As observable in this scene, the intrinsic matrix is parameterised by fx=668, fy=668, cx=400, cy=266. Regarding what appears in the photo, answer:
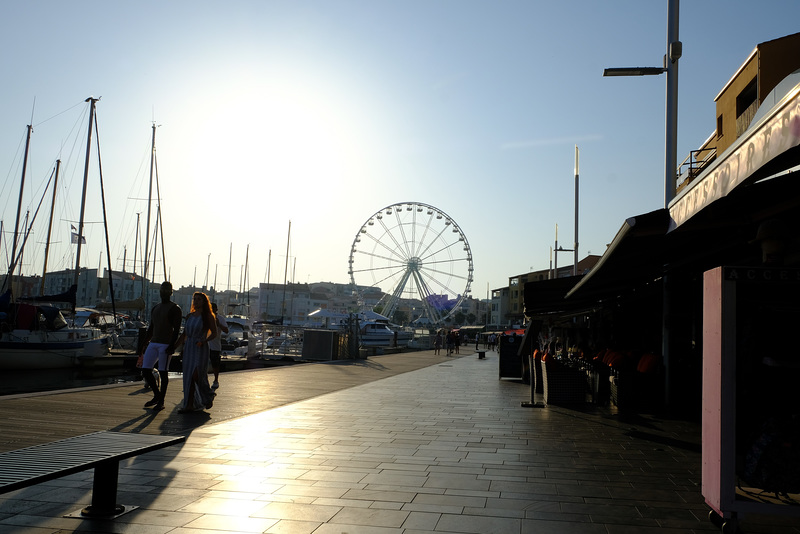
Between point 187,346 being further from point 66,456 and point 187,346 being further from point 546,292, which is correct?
point 546,292

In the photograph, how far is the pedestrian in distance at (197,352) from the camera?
361 inches

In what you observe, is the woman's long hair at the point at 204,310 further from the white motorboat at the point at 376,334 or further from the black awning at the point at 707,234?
the white motorboat at the point at 376,334

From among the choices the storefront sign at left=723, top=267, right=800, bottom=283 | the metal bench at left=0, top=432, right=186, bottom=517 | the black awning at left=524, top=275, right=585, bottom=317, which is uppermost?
the black awning at left=524, top=275, right=585, bottom=317

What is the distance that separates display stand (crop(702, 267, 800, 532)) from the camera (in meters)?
4.00

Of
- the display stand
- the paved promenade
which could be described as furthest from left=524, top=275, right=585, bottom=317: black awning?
the display stand

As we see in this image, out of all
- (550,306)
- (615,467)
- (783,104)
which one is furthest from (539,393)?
(783,104)

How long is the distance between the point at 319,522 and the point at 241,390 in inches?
346

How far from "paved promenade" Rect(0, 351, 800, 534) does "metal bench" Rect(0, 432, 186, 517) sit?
182mm

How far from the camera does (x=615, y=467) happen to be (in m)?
6.13

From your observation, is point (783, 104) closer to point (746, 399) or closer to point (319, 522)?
point (746, 399)

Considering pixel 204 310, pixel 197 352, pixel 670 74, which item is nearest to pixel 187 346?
pixel 197 352

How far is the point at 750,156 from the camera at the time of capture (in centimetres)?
309

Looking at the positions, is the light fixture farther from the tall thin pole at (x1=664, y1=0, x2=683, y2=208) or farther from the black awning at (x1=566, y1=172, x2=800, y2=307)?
the black awning at (x1=566, y1=172, x2=800, y2=307)

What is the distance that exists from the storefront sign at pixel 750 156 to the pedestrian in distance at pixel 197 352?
673cm
